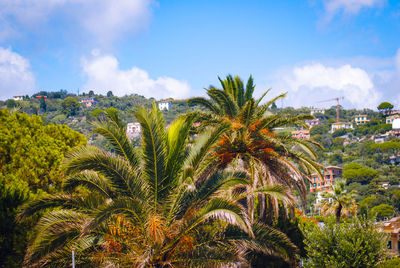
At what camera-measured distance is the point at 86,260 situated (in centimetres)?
862

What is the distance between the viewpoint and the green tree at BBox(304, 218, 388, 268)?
1133 cm

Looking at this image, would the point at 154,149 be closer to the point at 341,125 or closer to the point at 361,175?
the point at 361,175

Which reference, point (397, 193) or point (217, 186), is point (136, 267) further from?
point (397, 193)

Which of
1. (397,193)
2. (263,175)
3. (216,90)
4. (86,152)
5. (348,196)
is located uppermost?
(216,90)

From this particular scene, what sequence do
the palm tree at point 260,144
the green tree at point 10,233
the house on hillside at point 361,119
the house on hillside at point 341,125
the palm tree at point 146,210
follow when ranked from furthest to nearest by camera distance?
the house on hillside at point 361,119 < the house on hillside at point 341,125 < the palm tree at point 260,144 < the green tree at point 10,233 < the palm tree at point 146,210

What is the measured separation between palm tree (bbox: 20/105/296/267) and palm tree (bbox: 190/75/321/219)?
3.41 meters

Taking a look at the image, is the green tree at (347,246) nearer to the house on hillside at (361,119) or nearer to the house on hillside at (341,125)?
the house on hillside at (341,125)

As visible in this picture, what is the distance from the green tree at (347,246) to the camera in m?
11.3

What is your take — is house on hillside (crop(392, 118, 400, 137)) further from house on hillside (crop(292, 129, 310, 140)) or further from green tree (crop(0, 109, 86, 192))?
green tree (crop(0, 109, 86, 192))

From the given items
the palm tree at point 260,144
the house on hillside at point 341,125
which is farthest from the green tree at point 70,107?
the palm tree at point 260,144

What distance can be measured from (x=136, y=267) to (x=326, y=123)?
164128 millimetres

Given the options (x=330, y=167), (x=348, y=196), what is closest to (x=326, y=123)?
(x=330, y=167)

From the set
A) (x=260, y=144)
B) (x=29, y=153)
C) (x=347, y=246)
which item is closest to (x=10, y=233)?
(x=29, y=153)

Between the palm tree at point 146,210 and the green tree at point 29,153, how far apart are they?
669 cm
